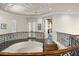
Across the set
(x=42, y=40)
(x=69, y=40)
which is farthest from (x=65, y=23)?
(x=42, y=40)

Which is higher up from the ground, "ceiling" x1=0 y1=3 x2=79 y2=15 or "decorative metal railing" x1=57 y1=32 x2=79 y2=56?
"ceiling" x1=0 y1=3 x2=79 y2=15

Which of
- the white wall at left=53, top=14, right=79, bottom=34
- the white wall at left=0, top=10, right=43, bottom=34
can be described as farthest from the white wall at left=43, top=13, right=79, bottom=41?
the white wall at left=0, top=10, right=43, bottom=34

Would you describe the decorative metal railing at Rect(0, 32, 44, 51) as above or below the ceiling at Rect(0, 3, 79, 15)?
below

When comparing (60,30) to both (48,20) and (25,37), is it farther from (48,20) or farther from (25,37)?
(25,37)

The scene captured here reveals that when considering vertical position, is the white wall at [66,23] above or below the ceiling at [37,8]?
below

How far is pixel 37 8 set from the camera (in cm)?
177

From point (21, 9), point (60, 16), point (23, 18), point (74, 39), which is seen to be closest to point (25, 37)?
point (23, 18)

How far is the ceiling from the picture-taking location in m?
1.74

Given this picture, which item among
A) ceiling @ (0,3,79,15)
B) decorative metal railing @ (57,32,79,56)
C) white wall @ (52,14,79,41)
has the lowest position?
decorative metal railing @ (57,32,79,56)

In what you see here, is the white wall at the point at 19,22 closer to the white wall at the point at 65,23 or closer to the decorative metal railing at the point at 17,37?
Result: the decorative metal railing at the point at 17,37

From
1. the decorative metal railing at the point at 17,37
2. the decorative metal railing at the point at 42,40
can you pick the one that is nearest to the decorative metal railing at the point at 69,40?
the decorative metal railing at the point at 42,40

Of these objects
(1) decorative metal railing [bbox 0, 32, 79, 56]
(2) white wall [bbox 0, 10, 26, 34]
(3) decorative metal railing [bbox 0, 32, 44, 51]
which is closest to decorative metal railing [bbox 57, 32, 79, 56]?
(1) decorative metal railing [bbox 0, 32, 79, 56]

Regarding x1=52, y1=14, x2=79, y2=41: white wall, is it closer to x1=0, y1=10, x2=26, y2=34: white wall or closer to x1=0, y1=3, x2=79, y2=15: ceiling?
x1=0, y1=3, x2=79, y2=15: ceiling

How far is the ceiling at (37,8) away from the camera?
68.5 inches
